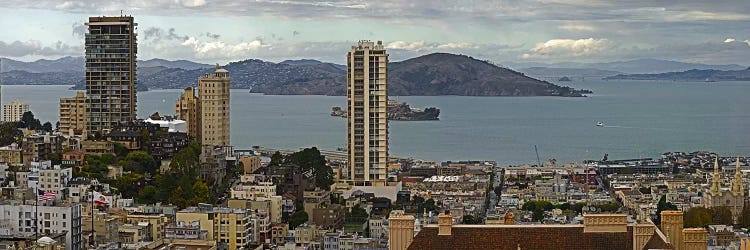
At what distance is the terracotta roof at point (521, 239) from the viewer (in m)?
10.9

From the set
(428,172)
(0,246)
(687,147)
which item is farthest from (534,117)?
(0,246)

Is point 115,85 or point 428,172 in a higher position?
point 115,85

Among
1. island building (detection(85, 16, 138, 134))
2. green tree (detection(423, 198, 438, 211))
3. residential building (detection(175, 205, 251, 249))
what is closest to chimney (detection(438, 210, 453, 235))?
residential building (detection(175, 205, 251, 249))

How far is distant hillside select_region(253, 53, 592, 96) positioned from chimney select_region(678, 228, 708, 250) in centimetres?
14537

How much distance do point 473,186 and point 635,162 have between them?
1883cm

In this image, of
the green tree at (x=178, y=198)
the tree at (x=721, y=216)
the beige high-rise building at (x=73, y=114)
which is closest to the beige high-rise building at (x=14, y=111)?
the beige high-rise building at (x=73, y=114)

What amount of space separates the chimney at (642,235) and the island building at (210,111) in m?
33.4

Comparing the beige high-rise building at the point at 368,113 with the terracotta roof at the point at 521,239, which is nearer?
the terracotta roof at the point at 521,239

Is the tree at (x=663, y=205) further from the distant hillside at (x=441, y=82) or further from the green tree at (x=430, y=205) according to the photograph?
the distant hillside at (x=441, y=82)

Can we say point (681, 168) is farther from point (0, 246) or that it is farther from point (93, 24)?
point (0, 246)

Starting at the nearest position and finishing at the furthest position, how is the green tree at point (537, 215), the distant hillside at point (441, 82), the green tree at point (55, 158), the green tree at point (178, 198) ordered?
1. the green tree at point (178, 198)
2. the green tree at point (537, 215)
3. the green tree at point (55, 158)
4. the distant hillside at point (441, 82)

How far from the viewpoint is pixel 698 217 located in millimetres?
34250

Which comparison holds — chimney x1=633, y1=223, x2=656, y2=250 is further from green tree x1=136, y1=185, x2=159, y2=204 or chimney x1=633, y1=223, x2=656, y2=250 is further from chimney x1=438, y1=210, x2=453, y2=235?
green tree x1=136, y1=185, x2=159, y2=204

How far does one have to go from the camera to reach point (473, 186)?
4853 cm
